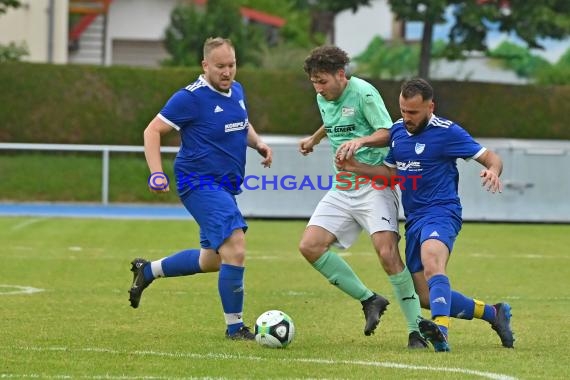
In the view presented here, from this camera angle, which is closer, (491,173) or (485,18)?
(491,173)

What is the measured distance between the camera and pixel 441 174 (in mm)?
7934

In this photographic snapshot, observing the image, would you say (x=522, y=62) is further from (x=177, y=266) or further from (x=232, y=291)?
(x=232, y=291)

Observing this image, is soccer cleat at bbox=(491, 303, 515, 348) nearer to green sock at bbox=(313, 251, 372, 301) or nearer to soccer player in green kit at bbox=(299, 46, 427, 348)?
soccer player in green kit at bbox=(299, 46, 427, 348)

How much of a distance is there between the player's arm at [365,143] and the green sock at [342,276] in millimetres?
796

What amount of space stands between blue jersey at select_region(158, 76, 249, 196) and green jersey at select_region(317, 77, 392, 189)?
0.68m

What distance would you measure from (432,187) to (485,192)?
14108mm

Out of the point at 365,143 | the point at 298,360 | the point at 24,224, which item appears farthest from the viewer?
the point at 24,224

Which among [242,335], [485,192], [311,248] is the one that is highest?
[311,248]

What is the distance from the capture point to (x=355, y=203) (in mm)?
8367

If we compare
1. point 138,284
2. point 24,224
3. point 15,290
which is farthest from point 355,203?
point 24,224

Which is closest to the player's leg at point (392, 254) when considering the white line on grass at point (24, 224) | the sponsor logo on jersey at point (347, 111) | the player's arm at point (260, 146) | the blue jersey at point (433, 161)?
the blue jersey at point (433, 161)

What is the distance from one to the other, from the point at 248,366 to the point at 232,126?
2.13 meters

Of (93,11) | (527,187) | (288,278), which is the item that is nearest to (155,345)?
(288,278)

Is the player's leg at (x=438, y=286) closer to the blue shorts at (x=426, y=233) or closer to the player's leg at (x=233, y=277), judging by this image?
the blue shorts at (x=426, y=233)
